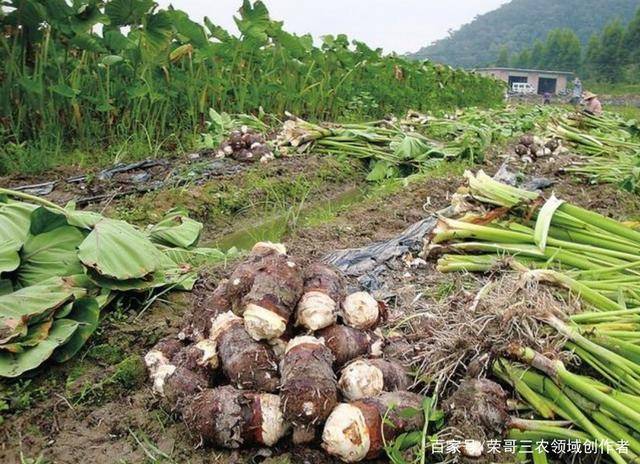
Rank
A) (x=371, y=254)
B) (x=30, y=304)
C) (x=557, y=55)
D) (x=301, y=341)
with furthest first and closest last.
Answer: (x=557, y=55)
(x=371, y=254)
(x=30, y=304)
(x=301, y=341)

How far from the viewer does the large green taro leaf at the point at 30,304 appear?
230 cm

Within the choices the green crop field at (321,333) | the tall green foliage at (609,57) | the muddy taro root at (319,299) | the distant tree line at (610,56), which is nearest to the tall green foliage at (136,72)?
the green crop field at (321,333)

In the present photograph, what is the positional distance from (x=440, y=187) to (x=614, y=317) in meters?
4.00

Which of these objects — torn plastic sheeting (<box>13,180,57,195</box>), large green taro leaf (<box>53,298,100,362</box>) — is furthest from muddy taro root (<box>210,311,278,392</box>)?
torn plastic sheeting (<box>13,180,57,195</box>)

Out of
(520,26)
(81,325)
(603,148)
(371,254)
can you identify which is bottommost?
(603,148)

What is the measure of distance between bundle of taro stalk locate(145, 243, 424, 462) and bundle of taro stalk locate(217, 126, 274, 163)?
478 cm

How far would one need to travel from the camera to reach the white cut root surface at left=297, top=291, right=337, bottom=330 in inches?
87.0

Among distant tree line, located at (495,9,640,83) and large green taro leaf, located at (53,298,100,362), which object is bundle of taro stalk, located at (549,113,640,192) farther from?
distant tree line, located at (495,9,640,83)

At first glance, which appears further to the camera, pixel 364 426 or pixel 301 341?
pixel 301 341

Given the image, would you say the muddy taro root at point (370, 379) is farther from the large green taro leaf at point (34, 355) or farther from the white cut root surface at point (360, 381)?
the large green taro leaf at point (34, 355)

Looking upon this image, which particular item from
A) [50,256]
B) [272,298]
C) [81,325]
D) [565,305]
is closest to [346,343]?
[272,298]

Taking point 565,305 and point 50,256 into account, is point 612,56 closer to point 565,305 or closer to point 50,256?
point 565,305

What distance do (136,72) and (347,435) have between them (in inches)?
253

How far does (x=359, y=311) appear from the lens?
2324 mm
